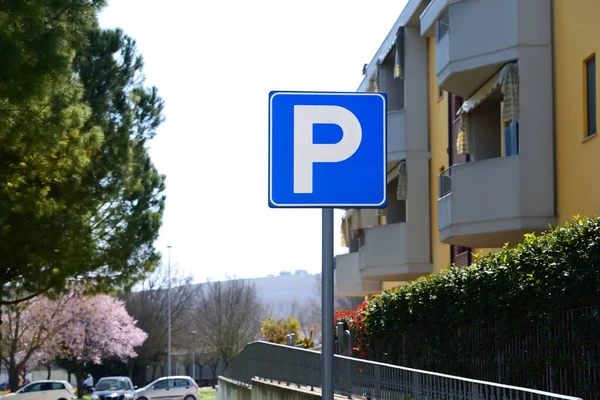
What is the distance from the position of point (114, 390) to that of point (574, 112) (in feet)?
98.8

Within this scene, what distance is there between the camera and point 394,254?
2906cm

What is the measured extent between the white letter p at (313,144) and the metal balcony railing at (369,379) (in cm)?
313

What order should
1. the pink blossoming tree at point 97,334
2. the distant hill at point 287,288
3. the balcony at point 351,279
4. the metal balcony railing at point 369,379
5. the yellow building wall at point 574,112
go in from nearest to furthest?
the metal balcony railing at point 369,379, the yellow building wall at point 574,112, the balcony at point 351,279, the pink blossoming tree at point 97,334, the distant hill at point 287,288

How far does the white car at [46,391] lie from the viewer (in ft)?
143

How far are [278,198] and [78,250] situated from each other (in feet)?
65.7

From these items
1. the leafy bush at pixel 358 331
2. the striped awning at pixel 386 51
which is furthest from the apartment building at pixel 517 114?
the striped awning at pixel 386 51

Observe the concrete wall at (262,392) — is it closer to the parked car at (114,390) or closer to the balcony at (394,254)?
the balcony at (394,254)

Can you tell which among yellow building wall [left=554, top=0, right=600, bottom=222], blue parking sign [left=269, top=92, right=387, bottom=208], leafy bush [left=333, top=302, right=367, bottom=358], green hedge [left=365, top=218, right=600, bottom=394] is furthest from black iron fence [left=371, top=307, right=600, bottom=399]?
blue parking sign [left=269, top=92, right=387, bottom=208]

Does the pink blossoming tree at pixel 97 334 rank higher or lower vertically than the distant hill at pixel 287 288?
lower

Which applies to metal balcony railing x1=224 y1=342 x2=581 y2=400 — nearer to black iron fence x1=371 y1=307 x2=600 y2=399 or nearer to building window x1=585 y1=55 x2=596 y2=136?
black iron fence x1=371 y1=307 x2=600 y2=399

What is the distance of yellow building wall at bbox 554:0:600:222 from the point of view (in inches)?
678

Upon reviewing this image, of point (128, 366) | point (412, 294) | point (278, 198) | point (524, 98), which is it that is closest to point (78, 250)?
point (412, 294)

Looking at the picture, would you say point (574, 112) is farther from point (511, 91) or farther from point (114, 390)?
point (114, 390)

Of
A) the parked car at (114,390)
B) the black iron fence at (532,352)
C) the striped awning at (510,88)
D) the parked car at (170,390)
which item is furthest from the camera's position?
the parked car at (170,390)
